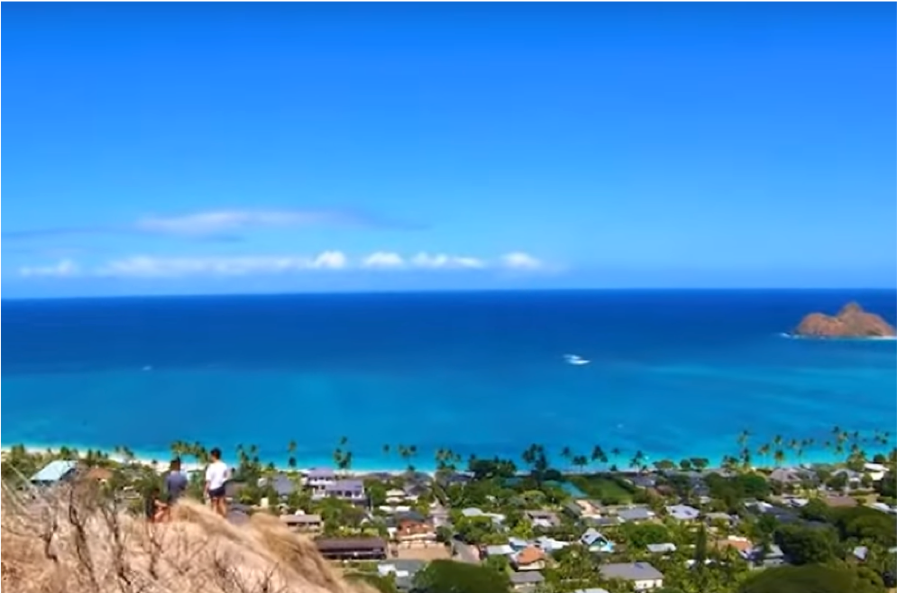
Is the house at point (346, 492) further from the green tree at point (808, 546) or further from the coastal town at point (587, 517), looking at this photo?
the green tree at point (808, 546)

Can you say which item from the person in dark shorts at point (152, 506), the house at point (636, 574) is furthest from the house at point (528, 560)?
the person in dark shorts at point (152, 506)

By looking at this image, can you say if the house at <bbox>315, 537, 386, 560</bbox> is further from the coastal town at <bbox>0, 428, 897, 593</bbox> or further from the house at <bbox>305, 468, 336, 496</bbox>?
the house at <bbox>305, 468, 336, 496</bbox>

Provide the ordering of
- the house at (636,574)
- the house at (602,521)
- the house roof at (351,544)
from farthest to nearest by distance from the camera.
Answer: the house at (602,521), the house roof at (351,544), the house at (636,574)

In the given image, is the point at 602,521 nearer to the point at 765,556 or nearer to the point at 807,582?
the point at 765,556

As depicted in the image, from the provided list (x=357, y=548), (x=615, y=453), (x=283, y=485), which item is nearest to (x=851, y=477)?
(x=615, y=453)

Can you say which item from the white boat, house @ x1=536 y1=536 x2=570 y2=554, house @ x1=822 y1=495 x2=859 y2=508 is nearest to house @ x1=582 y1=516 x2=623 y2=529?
house @ x1=536 y1=536 x2=570 y2=554

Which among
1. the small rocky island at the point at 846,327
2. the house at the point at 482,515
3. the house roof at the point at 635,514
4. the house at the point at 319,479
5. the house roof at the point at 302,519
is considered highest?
the small rocky island at the point at 846,327
